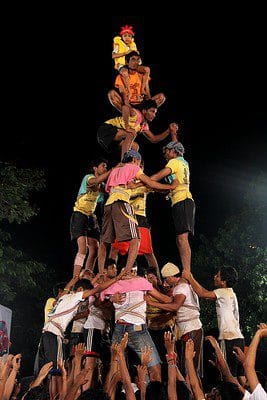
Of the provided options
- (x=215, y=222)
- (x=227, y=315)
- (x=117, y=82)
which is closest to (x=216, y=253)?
(x=215, y=222)

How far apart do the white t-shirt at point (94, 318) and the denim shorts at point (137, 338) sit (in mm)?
960

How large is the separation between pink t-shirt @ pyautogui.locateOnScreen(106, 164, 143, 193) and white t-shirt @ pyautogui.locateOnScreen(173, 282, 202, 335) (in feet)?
6.67

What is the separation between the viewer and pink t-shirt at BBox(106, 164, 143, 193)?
9.03m

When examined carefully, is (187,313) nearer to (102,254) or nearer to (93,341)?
(93,341)

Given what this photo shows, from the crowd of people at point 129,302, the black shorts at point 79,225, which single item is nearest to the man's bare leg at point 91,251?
the crowd of people at point 129,302

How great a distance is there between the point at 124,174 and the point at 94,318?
95.6 inches

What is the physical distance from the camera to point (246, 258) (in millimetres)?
23828

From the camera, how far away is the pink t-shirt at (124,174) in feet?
29.6

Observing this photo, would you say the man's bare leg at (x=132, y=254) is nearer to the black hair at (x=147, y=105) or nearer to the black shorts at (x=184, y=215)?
the black shorts at (x=184, y=215)

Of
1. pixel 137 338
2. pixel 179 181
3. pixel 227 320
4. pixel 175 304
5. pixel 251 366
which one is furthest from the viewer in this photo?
pixel 179 181

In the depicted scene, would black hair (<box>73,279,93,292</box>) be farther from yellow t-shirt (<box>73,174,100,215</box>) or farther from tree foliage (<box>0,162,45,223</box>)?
tree foliage (<box>0,162,45,223</box>)

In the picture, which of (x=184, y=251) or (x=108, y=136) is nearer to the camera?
(x=184, y=251)

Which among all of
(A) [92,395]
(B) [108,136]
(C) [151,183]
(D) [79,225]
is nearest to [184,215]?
(C) [151,183]

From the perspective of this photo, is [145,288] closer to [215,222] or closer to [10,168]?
[10,168]
